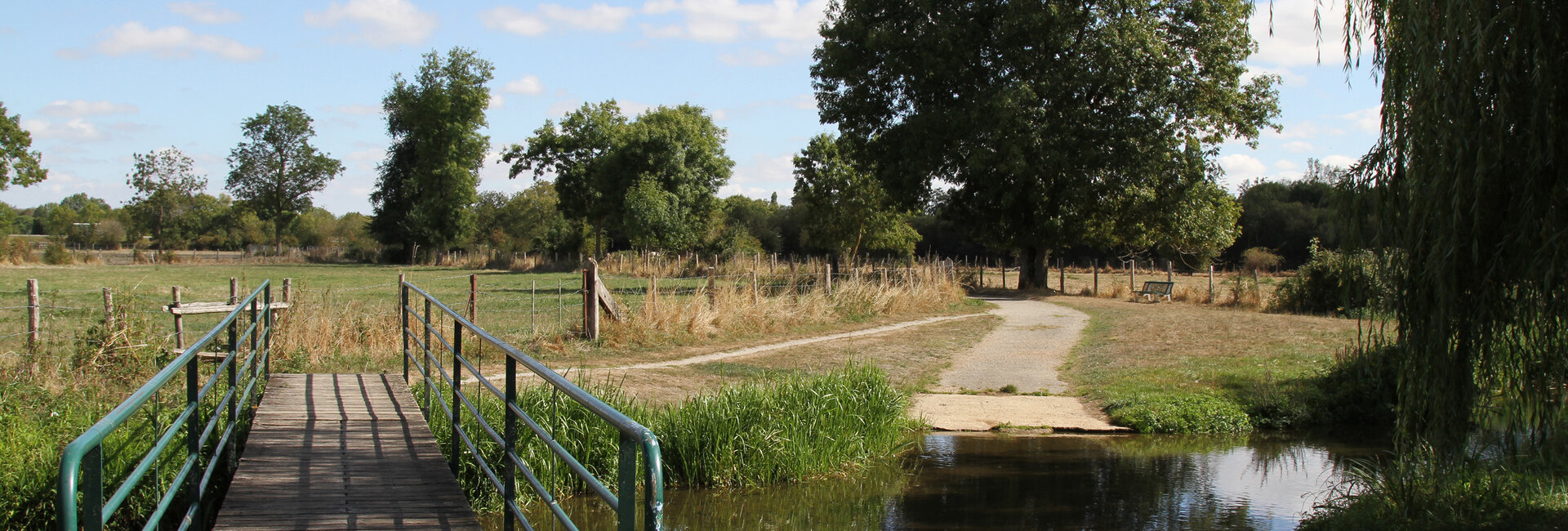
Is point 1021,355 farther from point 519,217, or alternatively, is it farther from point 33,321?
point 519,217

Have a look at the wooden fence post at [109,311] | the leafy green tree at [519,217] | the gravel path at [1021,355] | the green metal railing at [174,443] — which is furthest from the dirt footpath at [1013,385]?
the leafy green tree at [519,217]

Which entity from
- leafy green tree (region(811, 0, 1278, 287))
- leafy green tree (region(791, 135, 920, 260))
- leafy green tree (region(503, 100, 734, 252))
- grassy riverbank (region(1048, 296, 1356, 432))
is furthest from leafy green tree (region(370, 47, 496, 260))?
grassy riverbank (region(1048, 296, 1356, 432))

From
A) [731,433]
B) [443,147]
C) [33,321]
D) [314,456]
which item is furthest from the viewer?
[443,147]

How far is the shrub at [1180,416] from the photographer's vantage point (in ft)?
40.1

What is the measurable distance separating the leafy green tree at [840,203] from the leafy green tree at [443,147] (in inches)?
1040

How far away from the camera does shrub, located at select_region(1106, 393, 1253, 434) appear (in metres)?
12.2

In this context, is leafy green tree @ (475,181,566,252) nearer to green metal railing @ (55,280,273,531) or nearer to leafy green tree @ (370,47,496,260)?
leafy green tree @ (370,47,496,260)

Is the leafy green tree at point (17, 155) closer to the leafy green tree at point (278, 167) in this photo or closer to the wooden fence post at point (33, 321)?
the leafy green tree at point (278, 167)

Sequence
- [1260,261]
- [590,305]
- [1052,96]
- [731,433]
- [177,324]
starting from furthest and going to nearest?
[1260,261] < [1052,96] < [590,305] < [177,324] < [731,433]

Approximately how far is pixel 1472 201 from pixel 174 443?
900 centimetres

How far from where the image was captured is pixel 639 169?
5631cm

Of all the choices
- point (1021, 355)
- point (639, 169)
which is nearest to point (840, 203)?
point (639, 169)

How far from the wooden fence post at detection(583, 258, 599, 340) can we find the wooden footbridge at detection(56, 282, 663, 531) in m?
6.64

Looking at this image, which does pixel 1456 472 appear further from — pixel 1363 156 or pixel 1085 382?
pixel 1085 382
